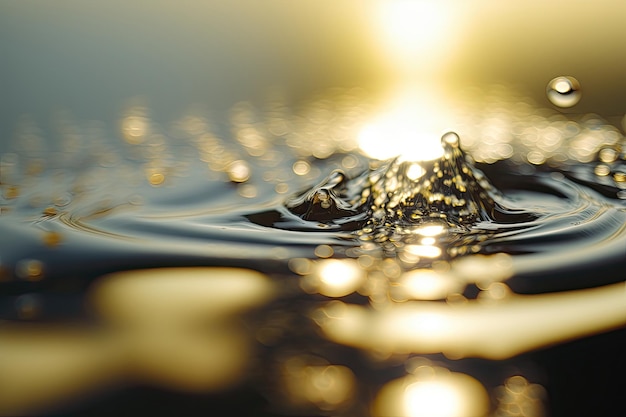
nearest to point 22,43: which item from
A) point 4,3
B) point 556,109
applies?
point 4,3

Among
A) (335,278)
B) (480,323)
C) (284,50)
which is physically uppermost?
(284,50)

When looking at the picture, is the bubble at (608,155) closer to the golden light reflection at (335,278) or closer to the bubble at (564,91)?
the bubble at (564,91)

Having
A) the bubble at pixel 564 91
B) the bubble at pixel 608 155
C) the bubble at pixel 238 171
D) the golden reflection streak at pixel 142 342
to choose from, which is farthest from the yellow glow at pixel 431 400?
the bubble at pixel 564 91

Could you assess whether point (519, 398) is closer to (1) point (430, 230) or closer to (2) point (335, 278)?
(2) point (335, 278)

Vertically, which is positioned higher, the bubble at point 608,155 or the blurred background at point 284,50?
the blurred background at point 284,50

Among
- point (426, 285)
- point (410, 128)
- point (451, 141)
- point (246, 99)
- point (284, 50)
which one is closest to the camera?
point (426, 285)

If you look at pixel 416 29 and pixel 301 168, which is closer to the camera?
pixel 301 168

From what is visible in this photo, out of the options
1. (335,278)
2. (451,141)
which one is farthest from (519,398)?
(451,141)

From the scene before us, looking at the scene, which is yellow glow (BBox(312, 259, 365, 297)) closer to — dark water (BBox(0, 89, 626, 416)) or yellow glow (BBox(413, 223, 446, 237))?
dark water (BBox(0, 89, 626, 416))
